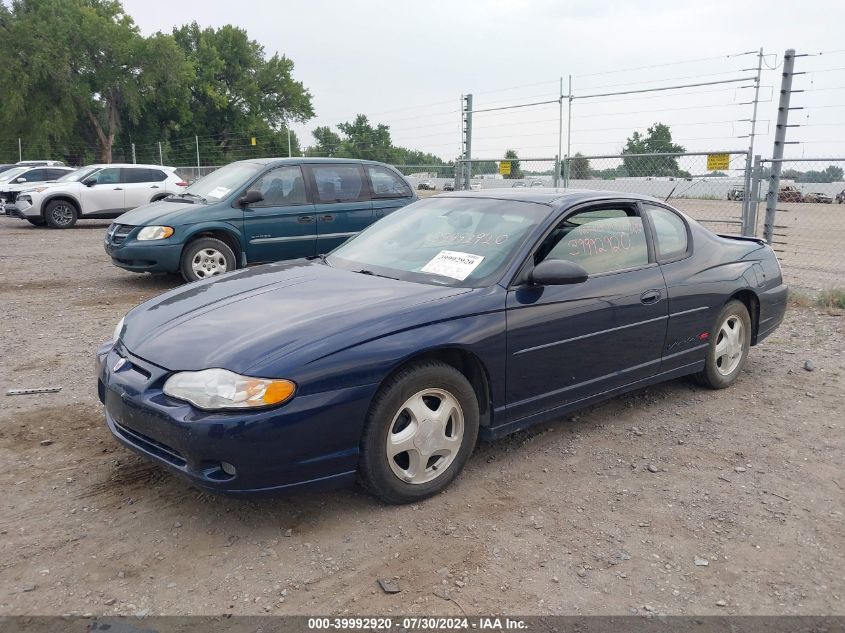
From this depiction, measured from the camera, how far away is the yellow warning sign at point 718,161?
379 inches

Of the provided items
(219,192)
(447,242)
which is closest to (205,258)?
(219,192)

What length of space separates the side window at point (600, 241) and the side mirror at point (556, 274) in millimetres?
191

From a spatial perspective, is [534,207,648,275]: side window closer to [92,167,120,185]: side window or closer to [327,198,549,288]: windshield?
[327,198,549,288]: windshield

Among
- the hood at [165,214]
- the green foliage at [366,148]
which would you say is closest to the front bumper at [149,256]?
the hood at [165,214]

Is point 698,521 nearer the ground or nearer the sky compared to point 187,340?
nearer the ground

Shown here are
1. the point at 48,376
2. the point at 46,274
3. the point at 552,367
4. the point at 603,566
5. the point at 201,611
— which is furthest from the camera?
the point at 46,274

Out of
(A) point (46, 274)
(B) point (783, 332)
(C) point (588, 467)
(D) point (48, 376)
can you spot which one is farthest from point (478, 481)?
(A) point (46, 274)

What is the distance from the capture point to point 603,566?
2.90 m

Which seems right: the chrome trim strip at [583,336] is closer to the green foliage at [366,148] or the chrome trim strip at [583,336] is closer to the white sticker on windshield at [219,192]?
the white sticker on windshield at [219,192]

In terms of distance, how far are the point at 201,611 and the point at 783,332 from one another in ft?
20.6

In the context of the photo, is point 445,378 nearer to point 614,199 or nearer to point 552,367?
point 552,367

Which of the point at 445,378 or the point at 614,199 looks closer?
the point at 445,378

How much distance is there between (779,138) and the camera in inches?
342

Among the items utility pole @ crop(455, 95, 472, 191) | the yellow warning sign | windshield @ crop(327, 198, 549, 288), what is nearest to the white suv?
utility pole @ crop(455, 95, 472, 191)
